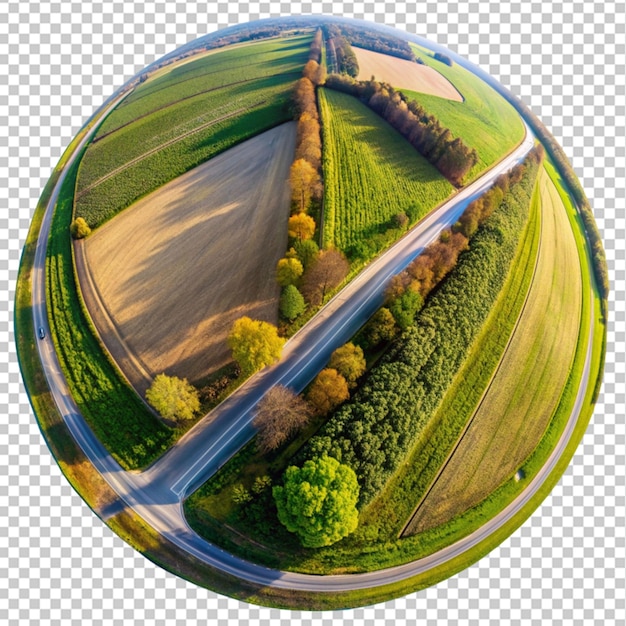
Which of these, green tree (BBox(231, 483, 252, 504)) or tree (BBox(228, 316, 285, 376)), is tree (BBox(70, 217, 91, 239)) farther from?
green tree (BBox(231, 483, 252, 504))

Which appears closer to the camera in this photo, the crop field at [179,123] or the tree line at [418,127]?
the tree line at [418,127]

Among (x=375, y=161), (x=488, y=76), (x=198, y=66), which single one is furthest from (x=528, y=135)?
(x=198, y=66)

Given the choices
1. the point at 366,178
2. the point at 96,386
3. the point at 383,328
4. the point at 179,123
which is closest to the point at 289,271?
the point at 383,328

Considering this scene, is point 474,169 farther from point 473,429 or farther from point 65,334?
point 65,334

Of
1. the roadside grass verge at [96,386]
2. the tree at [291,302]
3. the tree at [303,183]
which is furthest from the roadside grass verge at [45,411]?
the tree at [303,183]

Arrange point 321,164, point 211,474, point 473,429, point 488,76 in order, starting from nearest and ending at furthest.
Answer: point 211,474 < point 473,429 < point 321,164 < point 488,76

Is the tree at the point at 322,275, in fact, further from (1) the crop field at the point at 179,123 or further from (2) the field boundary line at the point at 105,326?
(1) the crop field at the point at 179,123

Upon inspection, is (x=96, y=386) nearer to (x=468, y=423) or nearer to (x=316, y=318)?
(x=316, y=318)
